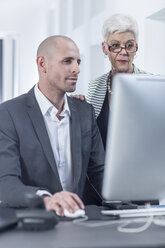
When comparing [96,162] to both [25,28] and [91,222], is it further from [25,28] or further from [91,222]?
[25,28]

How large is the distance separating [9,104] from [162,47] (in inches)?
74.0

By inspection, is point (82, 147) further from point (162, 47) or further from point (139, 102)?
point (162, 47)

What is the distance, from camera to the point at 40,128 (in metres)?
1.90

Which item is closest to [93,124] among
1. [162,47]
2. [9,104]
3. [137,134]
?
[9,104]

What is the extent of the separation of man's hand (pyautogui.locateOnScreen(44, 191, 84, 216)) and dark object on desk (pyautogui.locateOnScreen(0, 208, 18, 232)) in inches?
→ 4.9

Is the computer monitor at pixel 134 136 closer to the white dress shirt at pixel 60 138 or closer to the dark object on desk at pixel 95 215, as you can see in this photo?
the dark object on desk at pixel 95 215

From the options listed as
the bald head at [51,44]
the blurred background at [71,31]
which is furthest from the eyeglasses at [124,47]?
the blurred background at [71,31]

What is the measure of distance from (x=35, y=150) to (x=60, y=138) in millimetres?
199

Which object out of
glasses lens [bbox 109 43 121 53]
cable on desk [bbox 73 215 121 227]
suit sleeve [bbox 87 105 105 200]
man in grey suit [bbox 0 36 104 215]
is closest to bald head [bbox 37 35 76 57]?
man in grey suit [bbox 0 36 104 215]

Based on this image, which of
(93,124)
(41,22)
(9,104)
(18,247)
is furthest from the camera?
(41,22)

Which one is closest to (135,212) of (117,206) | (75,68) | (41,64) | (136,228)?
(117,206)

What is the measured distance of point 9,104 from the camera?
2.02 metres

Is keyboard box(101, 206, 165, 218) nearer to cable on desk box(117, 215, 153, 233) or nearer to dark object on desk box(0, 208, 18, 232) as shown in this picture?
cable on desk box(117, 215, 153, 233)

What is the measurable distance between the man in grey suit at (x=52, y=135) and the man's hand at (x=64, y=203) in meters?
0.26
